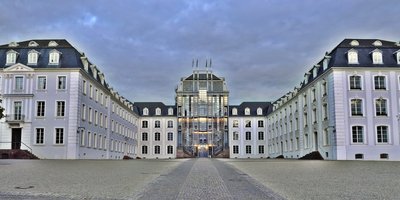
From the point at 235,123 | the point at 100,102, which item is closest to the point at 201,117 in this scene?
the point at 235,123

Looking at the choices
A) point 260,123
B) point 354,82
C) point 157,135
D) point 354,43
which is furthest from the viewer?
point 260,123

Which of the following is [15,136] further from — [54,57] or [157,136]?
[157,136]

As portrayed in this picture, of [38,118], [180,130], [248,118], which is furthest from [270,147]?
[38,118]

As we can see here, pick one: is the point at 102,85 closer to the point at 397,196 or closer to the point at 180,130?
the point at 180,130

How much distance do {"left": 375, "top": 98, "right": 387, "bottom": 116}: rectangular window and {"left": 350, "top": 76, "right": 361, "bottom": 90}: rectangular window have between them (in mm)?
2502

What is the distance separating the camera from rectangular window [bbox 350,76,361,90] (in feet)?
144

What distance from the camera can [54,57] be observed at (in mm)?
45719

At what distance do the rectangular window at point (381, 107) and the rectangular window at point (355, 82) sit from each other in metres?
2.50

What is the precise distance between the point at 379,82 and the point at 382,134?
5.62m

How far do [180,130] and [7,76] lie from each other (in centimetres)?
4732

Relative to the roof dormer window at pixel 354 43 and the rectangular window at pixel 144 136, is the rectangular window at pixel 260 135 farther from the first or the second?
the roof dormer window at pixel 354 43

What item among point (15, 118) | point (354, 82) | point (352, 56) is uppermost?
point (352, 56)

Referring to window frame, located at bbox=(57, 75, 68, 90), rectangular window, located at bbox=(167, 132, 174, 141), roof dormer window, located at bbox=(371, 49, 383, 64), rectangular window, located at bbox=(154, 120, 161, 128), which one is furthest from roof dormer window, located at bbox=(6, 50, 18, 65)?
rectangular window, located at bbox=(167, 132, 174, 141)

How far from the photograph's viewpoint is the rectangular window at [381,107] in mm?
43531
